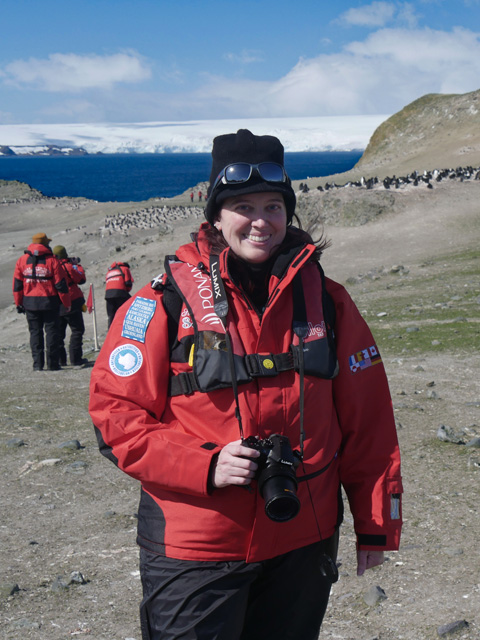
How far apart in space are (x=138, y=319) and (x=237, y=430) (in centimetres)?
54

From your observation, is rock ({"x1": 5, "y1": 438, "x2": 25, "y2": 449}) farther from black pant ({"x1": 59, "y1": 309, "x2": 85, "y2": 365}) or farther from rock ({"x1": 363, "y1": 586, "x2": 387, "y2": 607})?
black pant ({"x1": 59, "y1": 309, "x2": 85, "y2": 365})

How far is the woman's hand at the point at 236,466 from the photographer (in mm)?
2445

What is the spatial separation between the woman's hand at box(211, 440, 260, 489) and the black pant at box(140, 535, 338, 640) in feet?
1.07

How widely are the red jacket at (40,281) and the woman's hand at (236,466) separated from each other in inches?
388

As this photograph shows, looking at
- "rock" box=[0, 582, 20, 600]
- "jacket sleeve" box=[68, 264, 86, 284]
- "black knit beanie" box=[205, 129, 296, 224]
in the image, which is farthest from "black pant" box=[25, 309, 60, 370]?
"black knit beanie" box=[205, 129, 296, 224]

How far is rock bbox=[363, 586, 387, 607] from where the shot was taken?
169 inches

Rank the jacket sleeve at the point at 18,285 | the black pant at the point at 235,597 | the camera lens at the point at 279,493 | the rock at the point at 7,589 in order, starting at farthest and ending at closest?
the jacket sleeve at the point at 18,285, the rock at the point at 7,589, the black pant at the point at 235,597, the camera lens at the point at 279,493

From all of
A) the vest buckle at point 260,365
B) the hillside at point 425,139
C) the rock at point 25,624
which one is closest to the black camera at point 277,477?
the vest buckle at point 260,365

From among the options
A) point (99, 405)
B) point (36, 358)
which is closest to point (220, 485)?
point (99, 405)

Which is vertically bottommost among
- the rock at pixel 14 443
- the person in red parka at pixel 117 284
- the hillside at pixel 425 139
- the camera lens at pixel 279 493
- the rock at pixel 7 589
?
the rock at pixel 14 443

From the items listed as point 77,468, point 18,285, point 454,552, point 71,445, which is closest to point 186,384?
point 454,552

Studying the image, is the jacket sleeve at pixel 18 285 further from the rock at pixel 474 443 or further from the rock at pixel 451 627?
the rock at pixel 451 627

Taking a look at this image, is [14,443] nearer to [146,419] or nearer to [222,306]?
[146,419]

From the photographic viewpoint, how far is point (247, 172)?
9.29 feet
